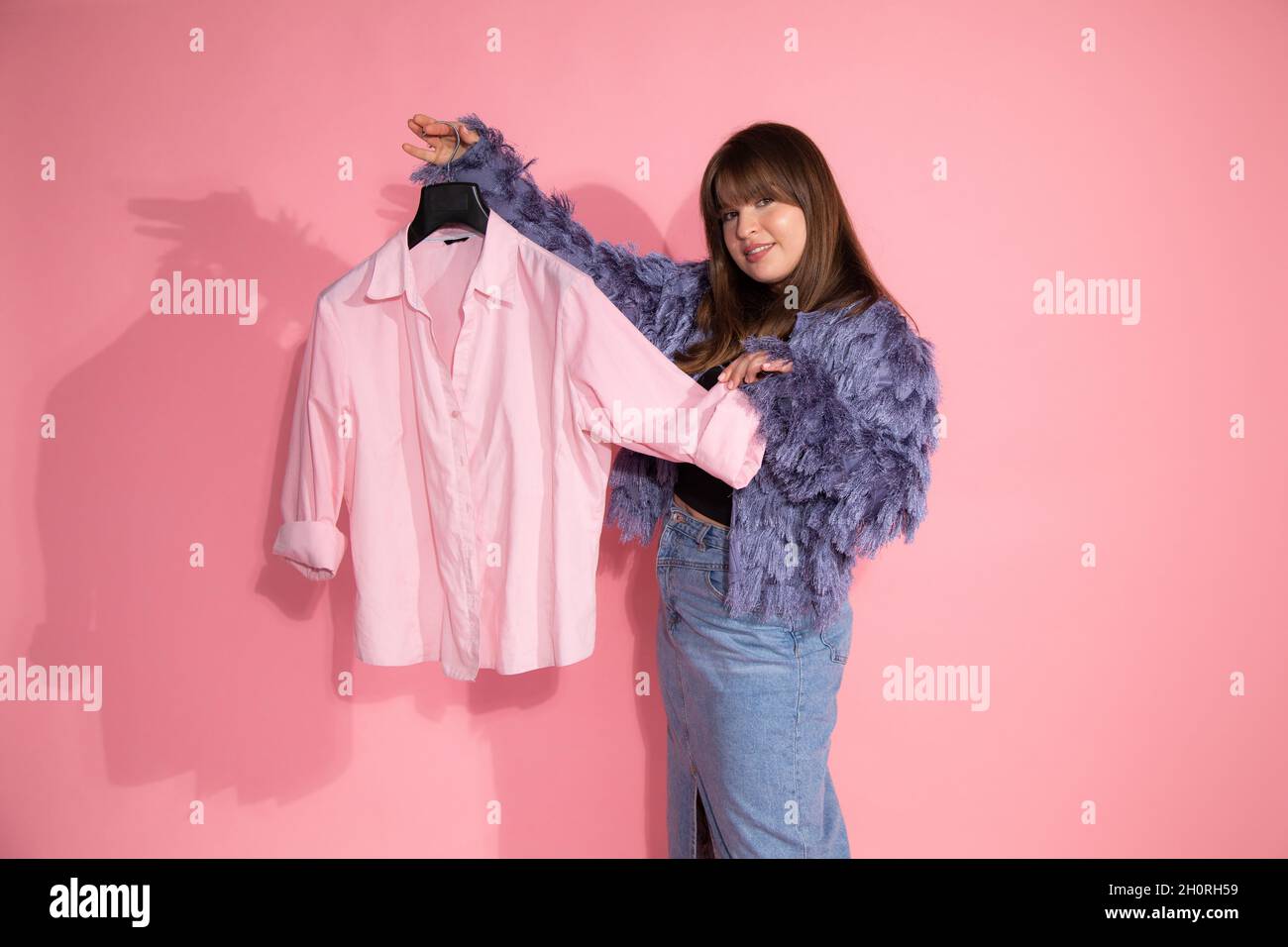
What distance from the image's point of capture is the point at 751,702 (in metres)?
1.36

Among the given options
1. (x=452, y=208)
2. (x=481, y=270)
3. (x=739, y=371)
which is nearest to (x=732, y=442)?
(x=739, y=371)

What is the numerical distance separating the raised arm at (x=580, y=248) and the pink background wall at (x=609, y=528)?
288 mm

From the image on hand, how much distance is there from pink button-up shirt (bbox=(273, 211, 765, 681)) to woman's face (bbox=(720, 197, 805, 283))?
0.25 metres

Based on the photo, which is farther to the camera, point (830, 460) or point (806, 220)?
point (806, 220)

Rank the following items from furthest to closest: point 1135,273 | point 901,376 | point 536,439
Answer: point 1135,273, point 536,439, point 901,376

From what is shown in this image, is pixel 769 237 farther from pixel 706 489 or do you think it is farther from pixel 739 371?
pixel 706 489

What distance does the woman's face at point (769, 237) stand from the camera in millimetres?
1404

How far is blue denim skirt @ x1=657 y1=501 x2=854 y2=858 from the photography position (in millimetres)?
1367

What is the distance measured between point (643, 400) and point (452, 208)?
0.50 metres

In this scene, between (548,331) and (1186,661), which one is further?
(1186,661)

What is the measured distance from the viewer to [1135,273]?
1.85m
